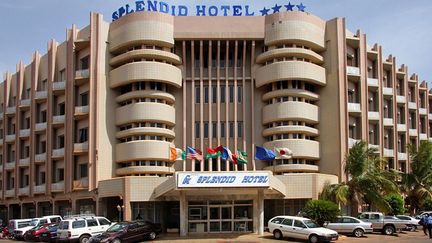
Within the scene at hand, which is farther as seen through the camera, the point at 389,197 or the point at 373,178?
the point at 389,197

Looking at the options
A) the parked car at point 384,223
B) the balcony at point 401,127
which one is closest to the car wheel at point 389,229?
the parked car at point 384,223

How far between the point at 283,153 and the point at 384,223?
13.7 m

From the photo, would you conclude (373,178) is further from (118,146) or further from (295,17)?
(118,146)

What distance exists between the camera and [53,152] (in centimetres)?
6806

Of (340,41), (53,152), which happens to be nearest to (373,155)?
(340,41)

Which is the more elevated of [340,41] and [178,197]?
[340,41]

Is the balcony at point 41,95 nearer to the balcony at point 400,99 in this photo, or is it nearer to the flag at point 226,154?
the flag at point 226,154

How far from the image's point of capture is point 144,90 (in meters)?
64.0

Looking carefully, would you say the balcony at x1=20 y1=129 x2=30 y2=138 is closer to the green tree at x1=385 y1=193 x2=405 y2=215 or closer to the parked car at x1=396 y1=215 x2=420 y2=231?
the green tree at x1=385 y1=193 x2=405 y2=215

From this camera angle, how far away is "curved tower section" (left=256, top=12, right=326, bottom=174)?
62.6m

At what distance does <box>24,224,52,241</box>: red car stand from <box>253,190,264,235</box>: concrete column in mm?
16805

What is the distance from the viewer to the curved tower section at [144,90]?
205 feet

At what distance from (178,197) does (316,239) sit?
1583 cm

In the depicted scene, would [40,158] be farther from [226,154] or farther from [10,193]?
[226,154]
